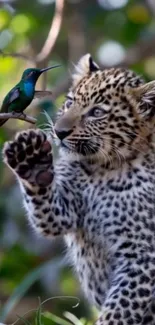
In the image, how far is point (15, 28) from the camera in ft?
36.2

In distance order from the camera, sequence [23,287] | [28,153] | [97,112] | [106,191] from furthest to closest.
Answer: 1. [23,287]
2. [106,191]
3. [97,112]
4. [28,153]

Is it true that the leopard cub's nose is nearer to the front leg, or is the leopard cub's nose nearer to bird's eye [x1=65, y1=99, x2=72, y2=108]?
the front leg

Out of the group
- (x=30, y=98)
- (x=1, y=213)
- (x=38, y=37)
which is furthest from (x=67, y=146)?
(x=38, y=37)

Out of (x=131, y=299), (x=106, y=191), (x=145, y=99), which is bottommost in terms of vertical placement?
(x=131, y=299)

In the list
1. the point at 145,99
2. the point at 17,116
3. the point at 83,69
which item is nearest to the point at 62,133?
the point at 145,99

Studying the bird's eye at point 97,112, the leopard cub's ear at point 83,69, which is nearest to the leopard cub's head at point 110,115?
the bird's eye at point 97,112

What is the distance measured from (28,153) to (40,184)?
289 millimetres

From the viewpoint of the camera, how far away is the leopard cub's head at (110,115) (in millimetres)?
7660

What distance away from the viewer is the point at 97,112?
779 cm

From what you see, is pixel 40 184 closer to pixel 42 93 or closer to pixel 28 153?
pixel 28 153

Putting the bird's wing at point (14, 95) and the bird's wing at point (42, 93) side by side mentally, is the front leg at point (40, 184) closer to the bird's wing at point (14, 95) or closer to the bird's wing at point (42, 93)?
the bird's wing at point (42, 93)

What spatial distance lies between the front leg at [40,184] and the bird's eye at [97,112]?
0.38 meters

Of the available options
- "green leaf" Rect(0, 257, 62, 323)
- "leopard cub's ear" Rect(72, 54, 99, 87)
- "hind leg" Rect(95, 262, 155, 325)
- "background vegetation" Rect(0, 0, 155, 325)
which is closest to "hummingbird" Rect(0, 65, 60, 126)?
"hind leg" Rect(95, 262, 155, 325)

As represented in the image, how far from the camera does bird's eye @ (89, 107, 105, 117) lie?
25.5 ft
